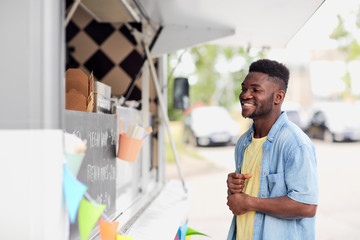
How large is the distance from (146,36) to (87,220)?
9.46 feet

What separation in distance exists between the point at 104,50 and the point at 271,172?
11.5ft

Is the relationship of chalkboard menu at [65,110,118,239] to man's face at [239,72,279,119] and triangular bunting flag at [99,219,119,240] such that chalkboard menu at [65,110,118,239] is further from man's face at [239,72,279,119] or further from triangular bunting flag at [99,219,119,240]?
man's face at [239,72,279,119]

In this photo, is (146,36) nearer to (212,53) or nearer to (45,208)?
(45,208)

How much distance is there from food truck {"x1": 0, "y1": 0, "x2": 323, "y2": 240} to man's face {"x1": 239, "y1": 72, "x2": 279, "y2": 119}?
678 mm

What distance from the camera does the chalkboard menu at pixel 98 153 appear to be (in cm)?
→ 208

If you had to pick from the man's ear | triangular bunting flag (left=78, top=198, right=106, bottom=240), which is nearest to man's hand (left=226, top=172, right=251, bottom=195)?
the man's ear

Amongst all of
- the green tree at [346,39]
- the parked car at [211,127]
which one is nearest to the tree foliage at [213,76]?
the parked car at [211,127]

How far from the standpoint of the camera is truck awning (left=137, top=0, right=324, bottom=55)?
3258 millimetres

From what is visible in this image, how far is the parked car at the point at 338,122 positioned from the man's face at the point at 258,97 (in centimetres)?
1702

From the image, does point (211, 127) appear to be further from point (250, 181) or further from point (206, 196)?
point (250, 181)

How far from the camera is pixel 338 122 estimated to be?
59.7ft

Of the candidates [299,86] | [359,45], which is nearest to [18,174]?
[359,45]

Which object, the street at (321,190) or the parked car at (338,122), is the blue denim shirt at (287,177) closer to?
the street at (321,190)

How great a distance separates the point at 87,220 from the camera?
151 cm
